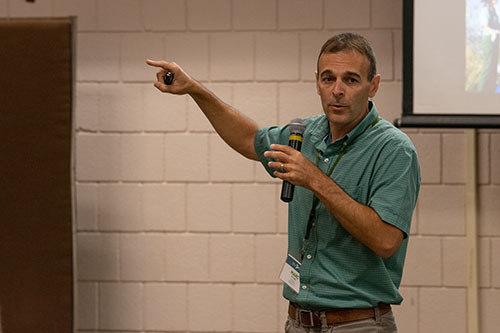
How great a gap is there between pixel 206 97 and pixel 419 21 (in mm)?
1203

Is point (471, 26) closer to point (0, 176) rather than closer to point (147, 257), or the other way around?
point (147, 257)

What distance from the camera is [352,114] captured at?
Result: 75.2 inches

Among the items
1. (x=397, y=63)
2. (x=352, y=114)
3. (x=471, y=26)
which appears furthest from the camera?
(x=397, y=63)

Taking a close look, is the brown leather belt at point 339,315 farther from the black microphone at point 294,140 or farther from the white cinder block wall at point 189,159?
the white cinder block wall at point 189,159

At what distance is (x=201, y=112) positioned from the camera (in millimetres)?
3316

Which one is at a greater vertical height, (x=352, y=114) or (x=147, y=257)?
(x=352, y=114)

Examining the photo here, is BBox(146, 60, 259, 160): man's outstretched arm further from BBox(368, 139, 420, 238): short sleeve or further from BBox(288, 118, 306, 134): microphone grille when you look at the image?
BBox(368, 139, 420, 238): short sleeve

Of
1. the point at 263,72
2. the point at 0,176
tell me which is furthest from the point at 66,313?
the point at 263,72

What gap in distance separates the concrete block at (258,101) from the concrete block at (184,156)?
26cm

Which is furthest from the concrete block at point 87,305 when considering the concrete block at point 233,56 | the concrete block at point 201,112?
the concrete block at point 233,56

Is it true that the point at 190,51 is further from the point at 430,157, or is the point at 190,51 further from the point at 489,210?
the point at 489,210

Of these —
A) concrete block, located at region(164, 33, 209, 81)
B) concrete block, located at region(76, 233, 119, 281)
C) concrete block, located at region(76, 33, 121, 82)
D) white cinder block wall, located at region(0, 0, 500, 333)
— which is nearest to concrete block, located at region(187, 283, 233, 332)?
white cinder block wall, located at region(0, 0, 500, 333)

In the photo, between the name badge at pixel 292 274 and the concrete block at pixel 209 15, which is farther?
the concrete block at pixel 209 15

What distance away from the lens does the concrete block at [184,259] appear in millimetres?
3320
